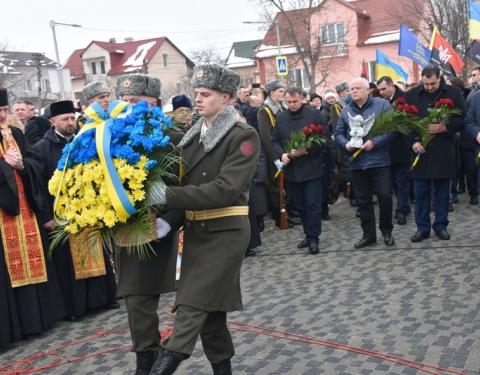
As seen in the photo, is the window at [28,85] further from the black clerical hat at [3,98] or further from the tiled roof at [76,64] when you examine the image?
the black clerical hat at [3,98]

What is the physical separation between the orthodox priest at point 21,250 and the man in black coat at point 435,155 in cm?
457

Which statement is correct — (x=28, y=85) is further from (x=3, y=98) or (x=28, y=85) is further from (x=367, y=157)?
(x=3, y=98)

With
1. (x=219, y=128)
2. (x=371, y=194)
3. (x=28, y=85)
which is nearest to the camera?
(x=219, y=128)

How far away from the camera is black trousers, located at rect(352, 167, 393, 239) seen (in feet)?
26.2

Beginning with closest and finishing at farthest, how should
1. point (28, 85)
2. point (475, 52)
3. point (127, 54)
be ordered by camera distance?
1. point (475, 52)
2. point (127, 54)
3. point (28, 85)

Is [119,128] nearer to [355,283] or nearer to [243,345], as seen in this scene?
[243,345]

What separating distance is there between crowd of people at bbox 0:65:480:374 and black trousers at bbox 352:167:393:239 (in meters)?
0.01

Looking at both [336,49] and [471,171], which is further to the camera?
[336,49]

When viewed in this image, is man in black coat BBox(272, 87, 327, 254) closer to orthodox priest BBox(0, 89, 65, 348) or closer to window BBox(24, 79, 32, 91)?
orthodox priest BBox(0, 89, 65, 348)

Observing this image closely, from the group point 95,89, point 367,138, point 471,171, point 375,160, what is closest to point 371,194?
point 375,160

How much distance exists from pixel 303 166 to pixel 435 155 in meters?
1.63

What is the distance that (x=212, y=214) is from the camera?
399 centimetres

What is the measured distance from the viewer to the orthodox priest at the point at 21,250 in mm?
5781

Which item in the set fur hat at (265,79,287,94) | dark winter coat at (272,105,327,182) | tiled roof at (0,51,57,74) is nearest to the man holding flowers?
dark winter coat at (272,105,327,182)
